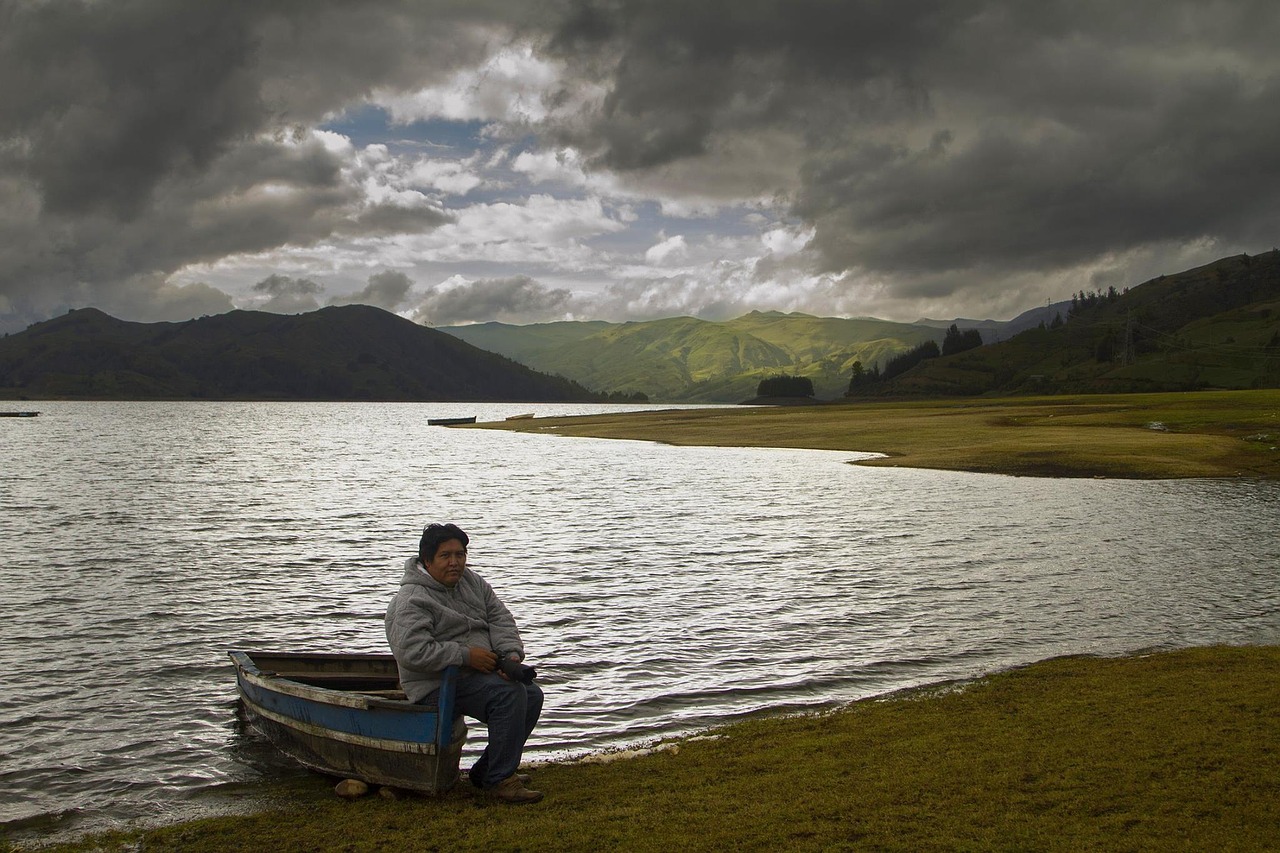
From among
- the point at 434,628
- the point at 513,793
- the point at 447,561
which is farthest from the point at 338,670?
the point at 513,793

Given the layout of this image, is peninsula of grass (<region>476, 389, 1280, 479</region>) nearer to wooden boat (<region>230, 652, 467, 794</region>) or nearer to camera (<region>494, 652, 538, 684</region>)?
wooden boat (<region>230, 652, 467, 794</region>)

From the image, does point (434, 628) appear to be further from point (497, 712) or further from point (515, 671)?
point (497, 712)

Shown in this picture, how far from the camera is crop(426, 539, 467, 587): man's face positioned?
13062 mm

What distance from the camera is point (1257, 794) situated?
11289mm

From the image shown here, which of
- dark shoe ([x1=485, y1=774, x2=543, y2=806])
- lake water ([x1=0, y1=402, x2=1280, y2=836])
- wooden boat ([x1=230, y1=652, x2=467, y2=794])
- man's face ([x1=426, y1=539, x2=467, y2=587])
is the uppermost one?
man's face ([x1=426, y1=539, x2=467, y2=587])

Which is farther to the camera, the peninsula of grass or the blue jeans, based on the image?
the peninsula of grass

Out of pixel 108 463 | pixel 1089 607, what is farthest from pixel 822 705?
pixel 108 463

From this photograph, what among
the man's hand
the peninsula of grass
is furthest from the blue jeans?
the peninsula of grass

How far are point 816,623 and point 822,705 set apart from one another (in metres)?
7.11

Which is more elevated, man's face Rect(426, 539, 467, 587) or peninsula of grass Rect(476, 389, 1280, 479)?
man's face Rect(426, 539, 467, 587)

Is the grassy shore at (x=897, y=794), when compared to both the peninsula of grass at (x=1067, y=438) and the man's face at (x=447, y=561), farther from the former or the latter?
the peninsula of grass at (x=1067, y=438)

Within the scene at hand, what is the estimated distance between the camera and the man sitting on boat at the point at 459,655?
12.8 m

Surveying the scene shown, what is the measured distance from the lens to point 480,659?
1280cm

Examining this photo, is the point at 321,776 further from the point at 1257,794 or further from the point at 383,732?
the point at 1257,794
